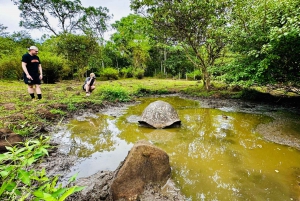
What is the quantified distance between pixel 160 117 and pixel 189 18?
726 centimetres

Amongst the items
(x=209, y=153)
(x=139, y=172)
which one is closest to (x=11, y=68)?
(x=139, y=172)

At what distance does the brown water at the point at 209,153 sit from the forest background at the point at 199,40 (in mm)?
2354

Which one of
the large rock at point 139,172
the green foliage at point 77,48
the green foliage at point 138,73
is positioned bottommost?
the large rock at point 139,172

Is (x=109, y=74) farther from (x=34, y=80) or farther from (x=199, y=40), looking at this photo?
(x=34, y=80)

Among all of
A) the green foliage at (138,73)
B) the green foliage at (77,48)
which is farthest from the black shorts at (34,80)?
the green foliage at (138,73)

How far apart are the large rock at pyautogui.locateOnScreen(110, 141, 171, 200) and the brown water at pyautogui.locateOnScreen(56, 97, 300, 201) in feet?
1.13

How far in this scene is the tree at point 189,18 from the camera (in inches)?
365

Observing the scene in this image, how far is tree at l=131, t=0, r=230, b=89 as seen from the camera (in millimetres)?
9266

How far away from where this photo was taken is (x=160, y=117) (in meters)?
5.16

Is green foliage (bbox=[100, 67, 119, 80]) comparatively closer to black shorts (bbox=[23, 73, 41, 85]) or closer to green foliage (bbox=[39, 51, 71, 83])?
green foliage (bbox=[39, 51, 71, 83])

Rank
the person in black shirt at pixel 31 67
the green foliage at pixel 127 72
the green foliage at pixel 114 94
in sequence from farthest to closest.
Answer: the green foliage at pixel 127 72 < the green foliage at pixel 114 94 < the person in black shirt at pixel 31 67

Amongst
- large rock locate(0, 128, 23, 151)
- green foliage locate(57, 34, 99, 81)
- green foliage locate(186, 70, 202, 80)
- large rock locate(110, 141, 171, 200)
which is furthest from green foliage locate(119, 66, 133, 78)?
large rock locate(110, 141, 171, 200)

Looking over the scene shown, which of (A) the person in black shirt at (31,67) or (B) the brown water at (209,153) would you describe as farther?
(A) the person in black shirt at (31,67)

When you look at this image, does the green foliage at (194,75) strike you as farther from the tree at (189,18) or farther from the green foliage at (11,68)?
the green foliage at (11,68)
